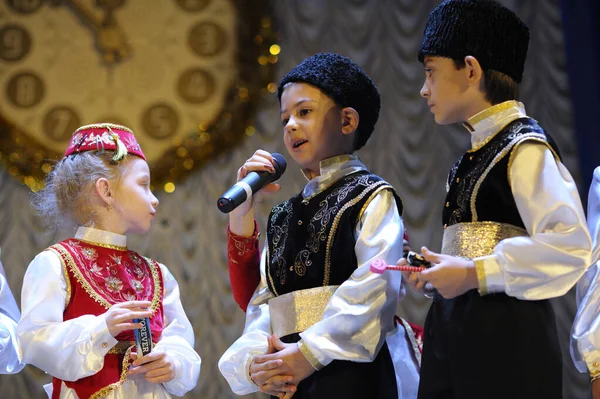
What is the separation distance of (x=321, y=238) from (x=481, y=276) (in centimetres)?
44

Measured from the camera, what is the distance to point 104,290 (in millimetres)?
1893

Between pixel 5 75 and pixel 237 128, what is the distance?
3.75 ft

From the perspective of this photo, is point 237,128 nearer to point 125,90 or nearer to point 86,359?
point 125,90

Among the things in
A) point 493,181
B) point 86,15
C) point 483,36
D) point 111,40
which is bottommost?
point 493,181

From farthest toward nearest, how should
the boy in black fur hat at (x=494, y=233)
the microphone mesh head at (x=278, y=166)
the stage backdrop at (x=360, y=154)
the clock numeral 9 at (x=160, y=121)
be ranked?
the clock numeral 9 at (x=160, y=121)
the stage backdrop at (x=360, y=154)
the microphone mesh head at (x=278, y=166)
the boy in black fur hat at (x=494, y=233)

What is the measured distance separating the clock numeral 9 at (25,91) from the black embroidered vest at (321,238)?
2.16 meters

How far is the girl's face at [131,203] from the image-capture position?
2.01m

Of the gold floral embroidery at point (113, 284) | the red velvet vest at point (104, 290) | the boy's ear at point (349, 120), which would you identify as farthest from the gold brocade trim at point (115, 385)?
the boy's ear at point (349, 120)

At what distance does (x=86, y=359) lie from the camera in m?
1.76

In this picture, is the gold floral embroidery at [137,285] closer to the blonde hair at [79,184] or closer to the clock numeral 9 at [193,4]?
the blonde hair at [79,184]

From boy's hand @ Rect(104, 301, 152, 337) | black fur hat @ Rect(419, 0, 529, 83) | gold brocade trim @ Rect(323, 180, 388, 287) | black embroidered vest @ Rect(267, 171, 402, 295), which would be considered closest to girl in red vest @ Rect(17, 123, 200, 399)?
boy's hand @ Rect(104, 301, 152, 337)

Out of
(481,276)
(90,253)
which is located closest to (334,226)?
(481,276)

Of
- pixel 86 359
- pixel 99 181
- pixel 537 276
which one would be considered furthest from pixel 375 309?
pixel 99 181

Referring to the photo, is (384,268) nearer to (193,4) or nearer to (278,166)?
(278,166)
